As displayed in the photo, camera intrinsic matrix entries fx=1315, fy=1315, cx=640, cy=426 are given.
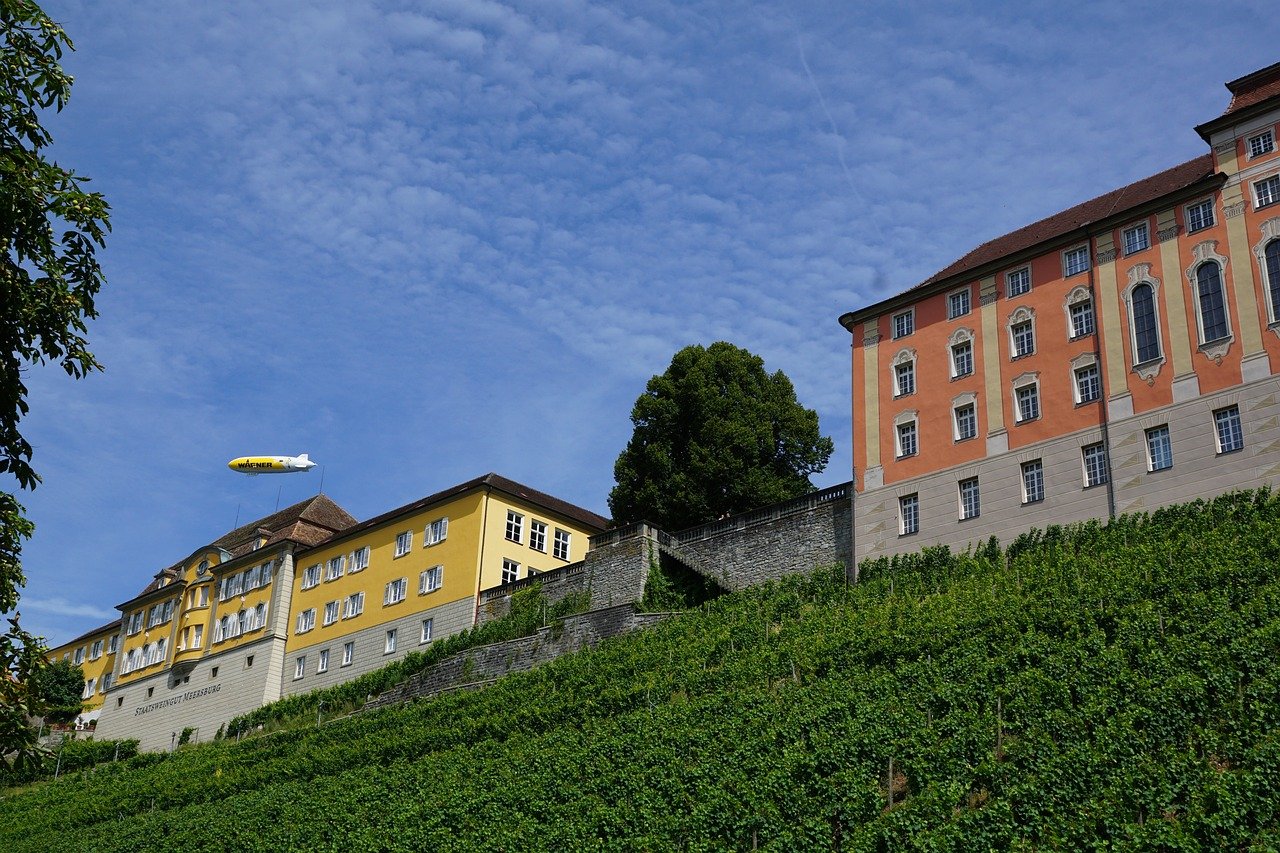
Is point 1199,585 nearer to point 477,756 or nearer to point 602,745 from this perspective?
point 602,745

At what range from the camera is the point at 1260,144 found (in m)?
39.0

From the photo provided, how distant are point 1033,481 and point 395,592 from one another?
30.6 metres


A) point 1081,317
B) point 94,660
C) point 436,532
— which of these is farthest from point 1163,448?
point 94,660

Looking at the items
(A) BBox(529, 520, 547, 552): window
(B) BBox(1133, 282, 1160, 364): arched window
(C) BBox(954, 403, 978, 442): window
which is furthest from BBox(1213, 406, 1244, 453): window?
(A) BBox(529, 520, 547, 552): window

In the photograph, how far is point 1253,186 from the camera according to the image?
38656 mm

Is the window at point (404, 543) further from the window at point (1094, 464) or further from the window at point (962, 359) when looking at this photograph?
the window at point (1094, 464)

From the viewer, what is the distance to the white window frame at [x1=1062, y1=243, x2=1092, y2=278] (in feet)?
138

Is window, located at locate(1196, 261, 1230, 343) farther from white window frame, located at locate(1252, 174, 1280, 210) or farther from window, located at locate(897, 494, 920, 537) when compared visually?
window, located at locate(897, 494, 920, 537)

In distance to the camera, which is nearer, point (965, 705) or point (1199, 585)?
point (965, 705)

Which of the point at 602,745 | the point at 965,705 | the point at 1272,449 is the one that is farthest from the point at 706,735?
the point at 1272,449

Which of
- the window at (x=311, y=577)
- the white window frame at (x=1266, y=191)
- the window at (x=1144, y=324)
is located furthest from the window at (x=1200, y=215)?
the window at (x=311, y=577)

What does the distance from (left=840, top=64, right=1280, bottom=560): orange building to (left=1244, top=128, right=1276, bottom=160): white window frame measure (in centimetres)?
4

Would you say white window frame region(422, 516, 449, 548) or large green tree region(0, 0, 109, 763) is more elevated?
white window frame region(422, 516, 449, 548)

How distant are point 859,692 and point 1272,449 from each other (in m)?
14.1
